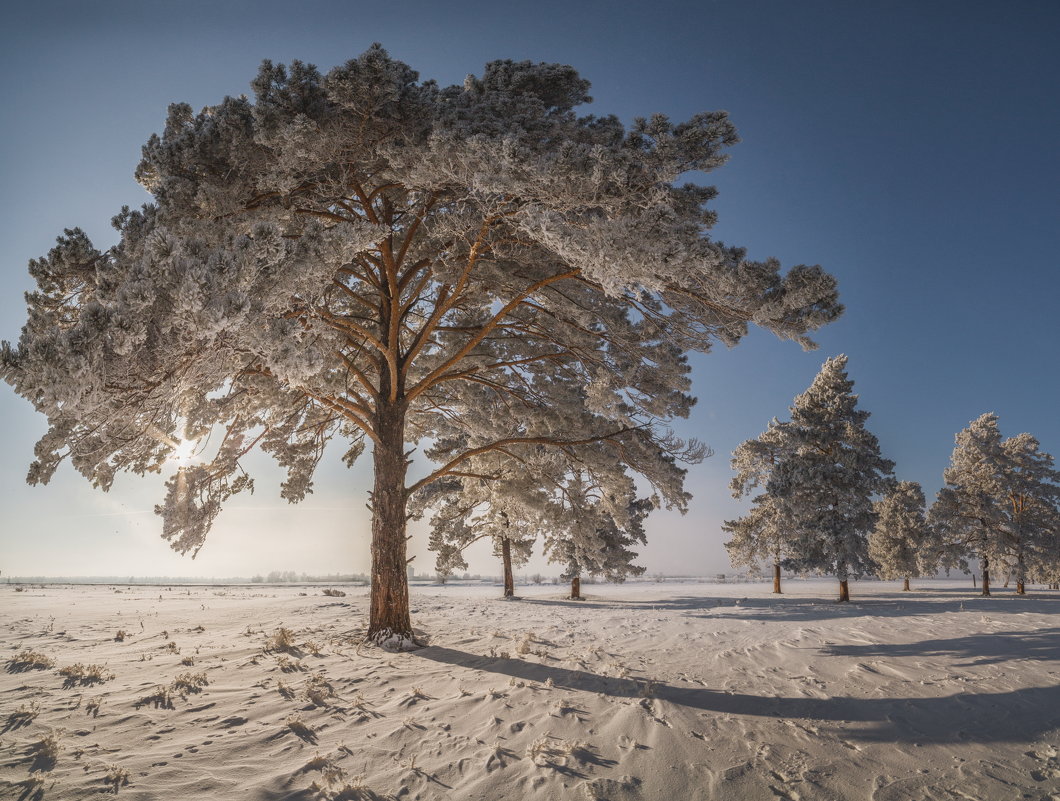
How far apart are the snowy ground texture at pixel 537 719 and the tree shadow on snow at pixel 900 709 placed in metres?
0.03

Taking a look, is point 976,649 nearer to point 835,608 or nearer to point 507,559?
point 835,608

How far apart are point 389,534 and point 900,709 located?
8.39 m

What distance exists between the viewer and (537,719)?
18.2 ft

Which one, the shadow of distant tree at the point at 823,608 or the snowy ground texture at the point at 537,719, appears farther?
the shadow of distant tree at the point at 823,608

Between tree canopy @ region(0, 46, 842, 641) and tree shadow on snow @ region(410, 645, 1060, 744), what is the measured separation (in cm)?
496

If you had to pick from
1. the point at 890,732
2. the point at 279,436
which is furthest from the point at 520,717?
the point at 279,436

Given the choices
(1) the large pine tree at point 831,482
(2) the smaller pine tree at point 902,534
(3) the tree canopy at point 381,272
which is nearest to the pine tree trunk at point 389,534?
(3) the tree canopy at point 381,272

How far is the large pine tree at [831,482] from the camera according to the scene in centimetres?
2420

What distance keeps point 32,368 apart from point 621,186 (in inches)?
280

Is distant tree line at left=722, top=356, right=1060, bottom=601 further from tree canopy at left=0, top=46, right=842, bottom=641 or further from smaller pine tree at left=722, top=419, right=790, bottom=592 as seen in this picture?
tree canopy at left=0, top=46, right=842, bottom=641

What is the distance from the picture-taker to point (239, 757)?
473cm

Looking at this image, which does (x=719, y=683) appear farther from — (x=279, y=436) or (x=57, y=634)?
(x=57, y=634)

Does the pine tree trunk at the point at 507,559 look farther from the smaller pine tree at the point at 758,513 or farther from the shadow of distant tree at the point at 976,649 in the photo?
the shadow of distant tree at the point at 976,649

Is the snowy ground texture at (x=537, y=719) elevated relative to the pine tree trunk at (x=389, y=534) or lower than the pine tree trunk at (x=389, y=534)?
lower
